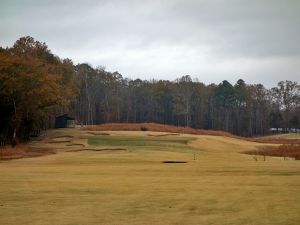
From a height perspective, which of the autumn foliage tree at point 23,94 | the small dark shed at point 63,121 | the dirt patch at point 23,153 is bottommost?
the dirt patch at point 23,153

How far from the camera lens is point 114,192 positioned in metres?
17.8

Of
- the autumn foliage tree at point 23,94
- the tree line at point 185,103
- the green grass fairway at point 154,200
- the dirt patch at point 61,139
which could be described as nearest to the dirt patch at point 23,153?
the autumn foliage tree at point 23,94

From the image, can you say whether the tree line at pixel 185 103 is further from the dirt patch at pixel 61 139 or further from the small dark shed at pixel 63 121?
the dirt patch at pixel 61 139

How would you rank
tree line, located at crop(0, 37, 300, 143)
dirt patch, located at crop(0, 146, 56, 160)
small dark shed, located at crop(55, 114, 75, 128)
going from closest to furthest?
dirt patch, located at crop(0, 146, 56, 160) < small dark shed, located at crop(55, 114, 75, 128) < tree line, located at crop(0, 37, 300, 143)

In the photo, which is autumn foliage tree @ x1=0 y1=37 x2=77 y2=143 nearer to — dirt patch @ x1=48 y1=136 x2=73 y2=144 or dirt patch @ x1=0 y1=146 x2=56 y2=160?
dirt patch @ x1=48 y1=136 x2=73 y2=144

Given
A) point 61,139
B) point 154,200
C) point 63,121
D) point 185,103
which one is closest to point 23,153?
point 61,139

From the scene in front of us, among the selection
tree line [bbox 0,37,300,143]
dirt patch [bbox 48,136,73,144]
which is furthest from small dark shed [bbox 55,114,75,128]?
tree line [bbox 0,37,300,143]

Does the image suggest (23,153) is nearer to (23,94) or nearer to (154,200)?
(23,94)

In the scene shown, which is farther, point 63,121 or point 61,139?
point 63,121

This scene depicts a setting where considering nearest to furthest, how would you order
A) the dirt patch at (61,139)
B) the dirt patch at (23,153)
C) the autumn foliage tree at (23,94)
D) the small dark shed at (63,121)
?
Result: the dirt patch at (23,153) → the autumn foliage tree at (23,94) → the dirt patch at (61,139) → the small dark shed at (63,121)

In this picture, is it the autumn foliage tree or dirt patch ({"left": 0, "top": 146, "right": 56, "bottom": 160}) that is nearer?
dirt patch ({"left": 0, "top": 146, "right": 56, "bottom": 160})

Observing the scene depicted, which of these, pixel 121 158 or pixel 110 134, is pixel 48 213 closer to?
pixel 121 158

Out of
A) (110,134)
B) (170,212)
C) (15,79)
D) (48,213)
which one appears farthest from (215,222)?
(110,134)

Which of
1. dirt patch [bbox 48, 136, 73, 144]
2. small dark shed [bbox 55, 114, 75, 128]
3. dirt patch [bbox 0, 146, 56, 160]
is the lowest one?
dirt patch [bbox 0, 146, 56, 160]
